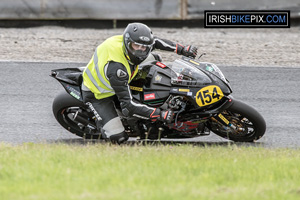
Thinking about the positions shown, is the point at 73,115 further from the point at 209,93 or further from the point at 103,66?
the point at 209,93

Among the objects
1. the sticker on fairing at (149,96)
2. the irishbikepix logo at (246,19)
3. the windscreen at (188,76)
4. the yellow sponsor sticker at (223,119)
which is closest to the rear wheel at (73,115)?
the sticker on fairing at (149,96)

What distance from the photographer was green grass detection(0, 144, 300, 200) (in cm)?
480

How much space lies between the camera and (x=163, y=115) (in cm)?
664

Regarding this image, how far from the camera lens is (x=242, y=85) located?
32.6ft

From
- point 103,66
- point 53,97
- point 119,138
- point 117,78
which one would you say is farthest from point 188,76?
point 53,97

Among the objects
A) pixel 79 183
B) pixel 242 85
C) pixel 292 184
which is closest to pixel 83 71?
pixel 79 183

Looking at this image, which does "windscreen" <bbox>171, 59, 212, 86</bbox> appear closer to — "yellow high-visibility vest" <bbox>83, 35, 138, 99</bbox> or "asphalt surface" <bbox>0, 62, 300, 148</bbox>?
"yellow high-visibility vest" <bbox>83, 35, 138, 99</bbox>

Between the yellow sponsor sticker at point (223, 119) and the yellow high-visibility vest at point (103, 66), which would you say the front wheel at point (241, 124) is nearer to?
the yellow sponsor sticker at point (223, 119)

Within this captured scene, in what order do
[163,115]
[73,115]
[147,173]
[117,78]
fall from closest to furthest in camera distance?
[147,173]
[117,78]
[163,115]
[73,115]

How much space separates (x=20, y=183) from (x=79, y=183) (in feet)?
1.68

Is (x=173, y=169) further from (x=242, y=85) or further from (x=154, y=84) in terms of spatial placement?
(x=242, y=85)

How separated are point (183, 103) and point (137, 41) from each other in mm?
959

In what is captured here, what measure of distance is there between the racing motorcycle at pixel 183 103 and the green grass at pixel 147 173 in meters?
0.37

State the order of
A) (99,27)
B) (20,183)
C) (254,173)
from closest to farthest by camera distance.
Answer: (20,183)
(254,173)
(99,27)
